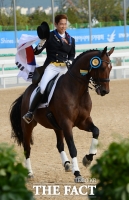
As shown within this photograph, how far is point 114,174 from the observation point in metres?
3.40

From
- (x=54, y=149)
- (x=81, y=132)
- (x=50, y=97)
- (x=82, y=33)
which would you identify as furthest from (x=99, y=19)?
(x=50, y=97)

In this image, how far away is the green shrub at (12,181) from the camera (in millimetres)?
3381

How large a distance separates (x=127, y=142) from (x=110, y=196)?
35cm

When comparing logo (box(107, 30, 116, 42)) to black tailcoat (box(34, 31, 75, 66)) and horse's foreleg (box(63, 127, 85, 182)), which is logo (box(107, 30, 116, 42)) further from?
horse's foreleg (box(63, 127, 85, 182))

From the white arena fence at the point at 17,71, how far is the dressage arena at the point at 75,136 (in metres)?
2.67

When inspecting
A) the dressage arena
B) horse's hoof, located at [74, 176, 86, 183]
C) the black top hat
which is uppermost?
the black top hat

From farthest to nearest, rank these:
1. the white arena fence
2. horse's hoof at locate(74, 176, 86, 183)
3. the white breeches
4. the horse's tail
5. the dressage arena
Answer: the white arena fence < the horse's tail < the white breeches < the dressage arena < horse's hoof at locate(74, 176, 86, 183)

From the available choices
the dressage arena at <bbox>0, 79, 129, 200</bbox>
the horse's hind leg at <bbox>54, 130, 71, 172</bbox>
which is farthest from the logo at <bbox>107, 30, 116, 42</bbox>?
the horse's hind leg at <bbox>54, 130, 71, 172</bbox>

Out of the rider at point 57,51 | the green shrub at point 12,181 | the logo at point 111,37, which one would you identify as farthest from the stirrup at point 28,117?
the logo at point 111,37

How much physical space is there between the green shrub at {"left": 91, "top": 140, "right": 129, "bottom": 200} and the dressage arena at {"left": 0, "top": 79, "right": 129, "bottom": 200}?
106 centimetres

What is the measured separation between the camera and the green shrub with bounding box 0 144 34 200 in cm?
Answer: 338

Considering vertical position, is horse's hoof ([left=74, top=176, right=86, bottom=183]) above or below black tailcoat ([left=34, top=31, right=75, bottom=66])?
below

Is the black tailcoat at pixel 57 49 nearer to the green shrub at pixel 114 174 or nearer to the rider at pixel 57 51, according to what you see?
the rider at pixel 57 51

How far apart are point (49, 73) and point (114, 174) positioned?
5.80 metres
